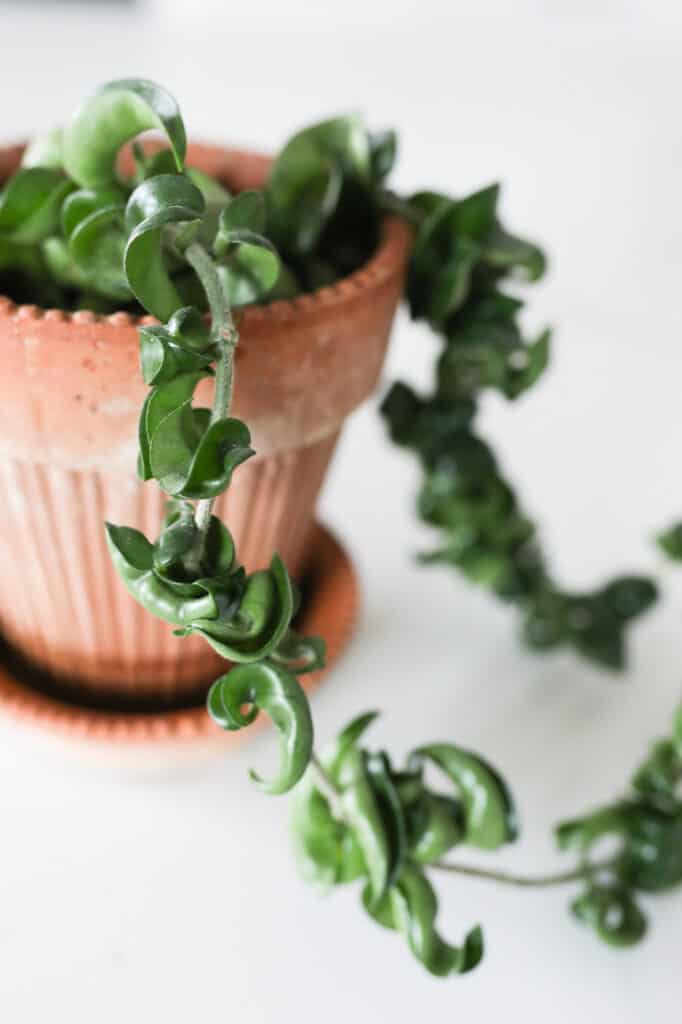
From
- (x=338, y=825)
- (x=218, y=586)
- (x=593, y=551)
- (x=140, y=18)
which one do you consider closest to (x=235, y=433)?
(x=218, y=586)

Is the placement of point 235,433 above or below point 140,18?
above

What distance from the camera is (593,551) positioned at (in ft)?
2.18

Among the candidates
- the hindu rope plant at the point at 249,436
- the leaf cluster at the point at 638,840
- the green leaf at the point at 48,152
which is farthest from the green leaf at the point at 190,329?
the leaf cluster at the point at 638,840

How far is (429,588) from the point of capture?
0.63 m

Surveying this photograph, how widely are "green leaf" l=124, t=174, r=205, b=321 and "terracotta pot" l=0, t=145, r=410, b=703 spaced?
24 millimetres

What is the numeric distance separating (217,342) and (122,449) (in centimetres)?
7

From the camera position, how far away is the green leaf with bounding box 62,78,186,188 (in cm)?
32

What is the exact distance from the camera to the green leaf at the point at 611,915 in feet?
1.45

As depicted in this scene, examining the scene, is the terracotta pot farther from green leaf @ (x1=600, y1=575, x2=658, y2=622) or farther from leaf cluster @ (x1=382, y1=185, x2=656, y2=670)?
green leaf @ (x1=600, y1=575, x2=658, y2=622)

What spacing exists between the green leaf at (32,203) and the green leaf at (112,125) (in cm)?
1

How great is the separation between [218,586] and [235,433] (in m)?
0.04

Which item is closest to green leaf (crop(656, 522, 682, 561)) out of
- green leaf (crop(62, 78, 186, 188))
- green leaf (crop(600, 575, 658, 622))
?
green leaf (crop(600, 575, 658, 622))

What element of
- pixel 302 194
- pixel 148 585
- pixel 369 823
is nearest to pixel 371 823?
pixel 369 823

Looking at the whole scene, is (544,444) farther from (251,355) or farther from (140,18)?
(140,18)
